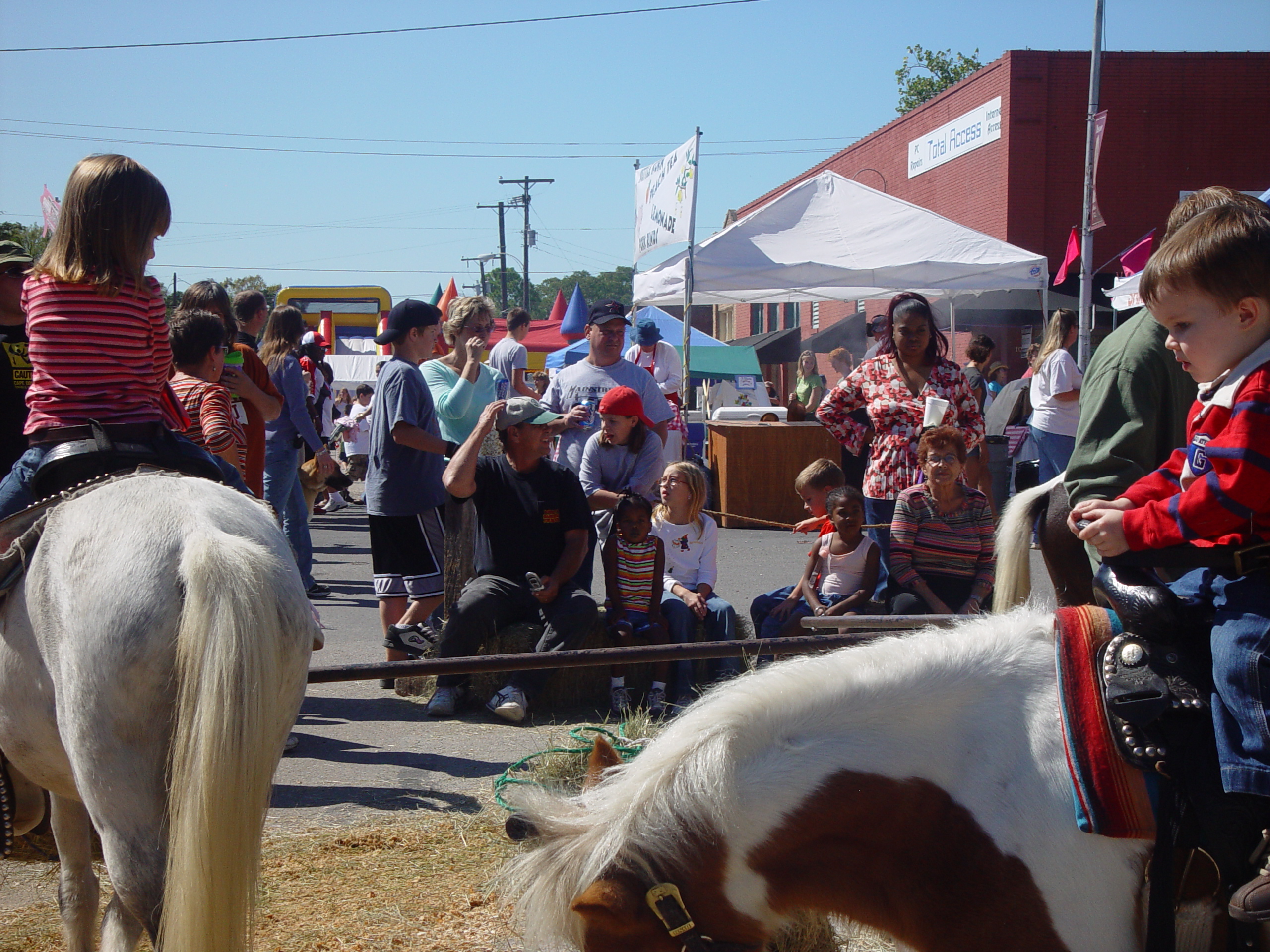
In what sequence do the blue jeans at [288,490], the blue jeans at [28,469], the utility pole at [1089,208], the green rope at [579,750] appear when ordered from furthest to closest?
the utility pole at [1089,208] → the blue jeans at [288,490] → the green rope at [579,750] → the blue jeans at [28,469]

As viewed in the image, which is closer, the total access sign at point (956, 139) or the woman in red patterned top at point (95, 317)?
the woman in red patterned top at point (95, 317)

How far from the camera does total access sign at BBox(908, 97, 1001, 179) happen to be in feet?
68.3

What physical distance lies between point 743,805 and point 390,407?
4.32 meters

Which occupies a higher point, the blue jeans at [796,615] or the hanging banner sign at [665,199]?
the hanging banner sign at [665,199]

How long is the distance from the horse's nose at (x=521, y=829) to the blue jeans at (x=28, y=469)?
57.5 inches

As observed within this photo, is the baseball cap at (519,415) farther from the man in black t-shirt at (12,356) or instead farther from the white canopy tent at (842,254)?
the white canopy tent at (842,254)

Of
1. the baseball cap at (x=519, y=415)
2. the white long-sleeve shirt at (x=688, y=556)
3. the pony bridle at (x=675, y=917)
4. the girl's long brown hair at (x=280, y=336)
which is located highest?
the girl's long brown hair at (x=280, y=336)

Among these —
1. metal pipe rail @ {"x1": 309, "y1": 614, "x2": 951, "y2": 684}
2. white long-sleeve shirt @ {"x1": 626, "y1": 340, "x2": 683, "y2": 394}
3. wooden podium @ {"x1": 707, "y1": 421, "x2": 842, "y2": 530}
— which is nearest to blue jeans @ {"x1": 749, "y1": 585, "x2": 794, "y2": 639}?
metal pipe rail @ {"x1": 309, "y1": 614, "x2": 951, "y2": 684}

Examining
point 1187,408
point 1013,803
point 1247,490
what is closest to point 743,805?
point 1013,803

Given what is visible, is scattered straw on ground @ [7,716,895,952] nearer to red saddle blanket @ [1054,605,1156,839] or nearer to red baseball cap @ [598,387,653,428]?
red saddle blanket @ [1054,605,1156,839]

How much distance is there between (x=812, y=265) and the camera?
33.7 feet

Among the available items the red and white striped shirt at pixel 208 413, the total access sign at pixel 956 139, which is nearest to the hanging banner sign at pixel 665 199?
the red and white striped shirt at pixel 208 413

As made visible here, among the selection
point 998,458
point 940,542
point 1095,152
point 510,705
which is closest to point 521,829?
point 510,705

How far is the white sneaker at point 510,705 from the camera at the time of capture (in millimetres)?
5219
